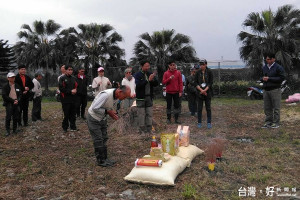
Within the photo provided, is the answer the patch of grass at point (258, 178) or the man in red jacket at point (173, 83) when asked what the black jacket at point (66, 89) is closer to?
the man in red jacket at point (173, 83)

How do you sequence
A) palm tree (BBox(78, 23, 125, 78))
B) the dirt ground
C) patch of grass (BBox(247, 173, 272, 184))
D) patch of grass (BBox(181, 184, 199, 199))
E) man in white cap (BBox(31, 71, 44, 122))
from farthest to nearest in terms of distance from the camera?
1. palm tree (BBox(78, 23, 125, 78))
2. man in white cap (BBox(31, 71, 44, 122))
3. patch of grass (BBox(247, 173, 272, 184))
4. the dirt ground
5. patch of grass (BBox(181, 184, 199, 199))

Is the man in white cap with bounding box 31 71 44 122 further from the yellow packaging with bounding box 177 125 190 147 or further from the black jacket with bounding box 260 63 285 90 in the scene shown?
the black jacket with bounding box 260 63 285 90

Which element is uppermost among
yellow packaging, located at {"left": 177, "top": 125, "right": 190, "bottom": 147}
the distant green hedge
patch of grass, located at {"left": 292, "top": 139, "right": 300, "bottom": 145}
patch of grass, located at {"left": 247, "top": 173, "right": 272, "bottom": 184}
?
the distant green hedge

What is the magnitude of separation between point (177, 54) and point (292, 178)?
13.9 metres

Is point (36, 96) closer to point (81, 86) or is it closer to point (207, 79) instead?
point (81, 86)

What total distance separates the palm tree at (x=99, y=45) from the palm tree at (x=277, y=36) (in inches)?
327

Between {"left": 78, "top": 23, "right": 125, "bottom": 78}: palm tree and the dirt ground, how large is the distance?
1207 cm

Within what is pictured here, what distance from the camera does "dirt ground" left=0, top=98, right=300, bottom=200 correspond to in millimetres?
3652

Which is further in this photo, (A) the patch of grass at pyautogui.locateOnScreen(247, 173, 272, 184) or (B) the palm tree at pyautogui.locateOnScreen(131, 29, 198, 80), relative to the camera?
(B) the palm tree at pyautogui.locateOnScreen(131, 29, 198, 80)

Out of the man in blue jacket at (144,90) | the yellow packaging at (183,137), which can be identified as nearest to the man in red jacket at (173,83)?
the man in blue jacket at (144,90)

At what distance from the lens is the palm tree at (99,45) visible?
19.0 metres

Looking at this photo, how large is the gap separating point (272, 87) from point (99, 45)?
13975 millimetres

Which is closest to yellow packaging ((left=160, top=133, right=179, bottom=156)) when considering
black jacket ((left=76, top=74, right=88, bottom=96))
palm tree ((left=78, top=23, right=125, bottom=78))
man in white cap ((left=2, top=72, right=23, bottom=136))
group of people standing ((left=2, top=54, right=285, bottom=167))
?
group of people standing ((left=2, top=54, right=285, bottom=167))

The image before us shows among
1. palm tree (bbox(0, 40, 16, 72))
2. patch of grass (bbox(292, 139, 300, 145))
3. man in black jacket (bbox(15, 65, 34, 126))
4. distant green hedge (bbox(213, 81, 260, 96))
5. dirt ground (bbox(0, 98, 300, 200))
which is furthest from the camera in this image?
palm tree (bbox(0, 40, 16, 72))
